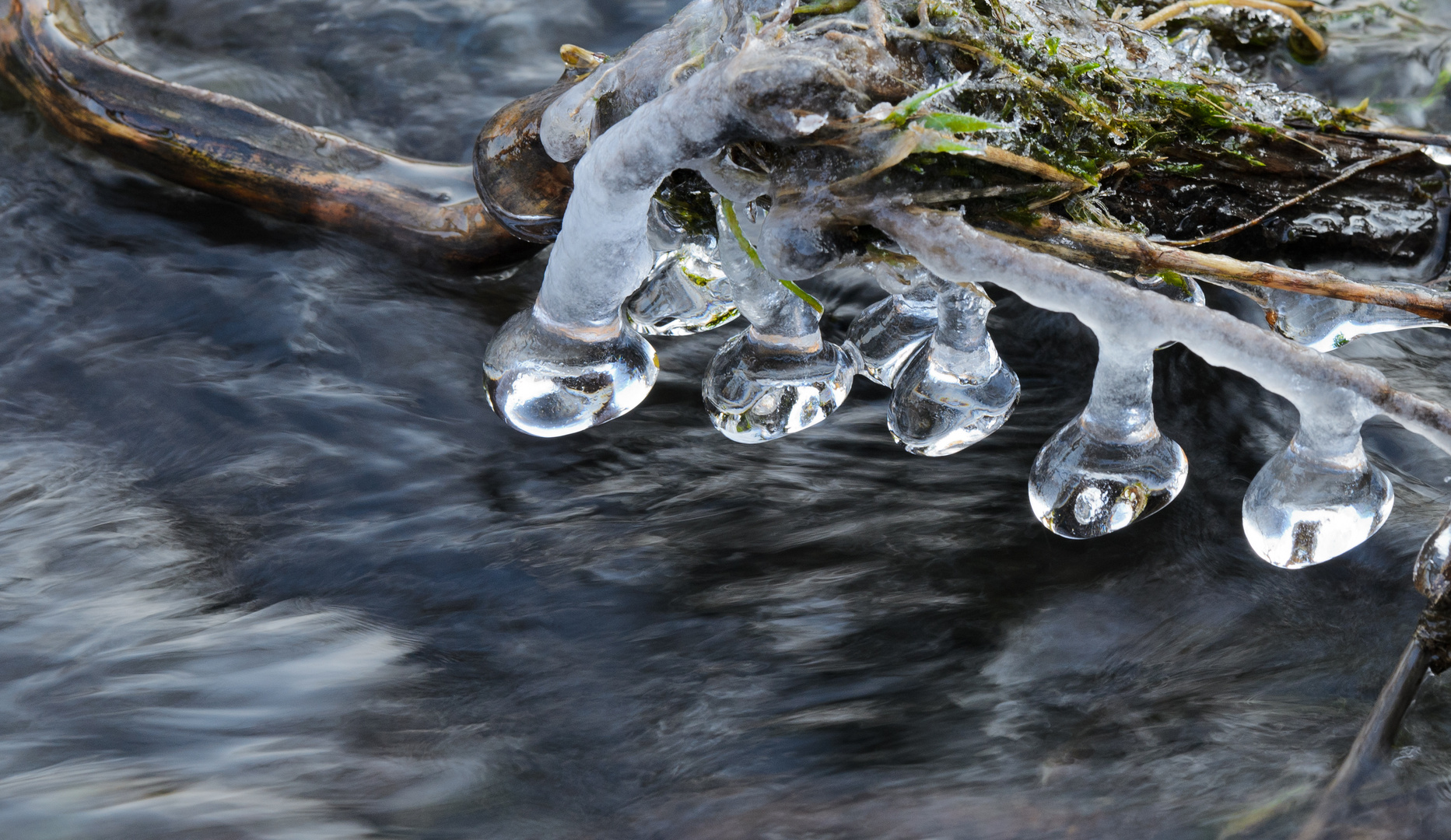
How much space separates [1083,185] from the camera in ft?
6.63

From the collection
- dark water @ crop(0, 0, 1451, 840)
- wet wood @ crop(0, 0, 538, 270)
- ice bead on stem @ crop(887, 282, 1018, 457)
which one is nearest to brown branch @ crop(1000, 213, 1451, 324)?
ice bead on stem @ crop(887, 282, 1018, 457)

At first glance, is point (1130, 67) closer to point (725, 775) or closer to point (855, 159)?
point (855, 159)

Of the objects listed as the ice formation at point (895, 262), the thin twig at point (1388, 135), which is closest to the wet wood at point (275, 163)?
the ice formation at point (895, 262)

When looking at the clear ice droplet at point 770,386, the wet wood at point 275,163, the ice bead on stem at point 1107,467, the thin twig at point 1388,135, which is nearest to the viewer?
the ice bead on stem at point 1107,467

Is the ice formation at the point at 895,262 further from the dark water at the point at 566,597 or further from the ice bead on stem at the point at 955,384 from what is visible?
the dark water at the point at 566,597

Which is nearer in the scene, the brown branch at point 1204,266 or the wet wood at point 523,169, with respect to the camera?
the brown branch at point 1204,266

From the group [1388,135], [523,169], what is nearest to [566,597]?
[523,169]

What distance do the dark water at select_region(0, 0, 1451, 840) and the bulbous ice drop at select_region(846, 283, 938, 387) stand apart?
290 millimetres

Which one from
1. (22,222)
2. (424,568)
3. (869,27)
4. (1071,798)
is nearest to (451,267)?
(424,568)

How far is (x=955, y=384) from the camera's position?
242 cm

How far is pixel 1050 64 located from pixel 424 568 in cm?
181

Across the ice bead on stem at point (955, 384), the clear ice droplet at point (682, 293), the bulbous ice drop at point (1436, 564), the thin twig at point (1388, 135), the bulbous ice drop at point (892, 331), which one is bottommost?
the bulbous ice drop at point (1436, 564)

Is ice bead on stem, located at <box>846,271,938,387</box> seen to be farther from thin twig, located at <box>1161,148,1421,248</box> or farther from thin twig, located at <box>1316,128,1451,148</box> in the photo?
thin twig, located at <box>1316,128,1451,148</box>

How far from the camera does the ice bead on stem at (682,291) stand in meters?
2.59
